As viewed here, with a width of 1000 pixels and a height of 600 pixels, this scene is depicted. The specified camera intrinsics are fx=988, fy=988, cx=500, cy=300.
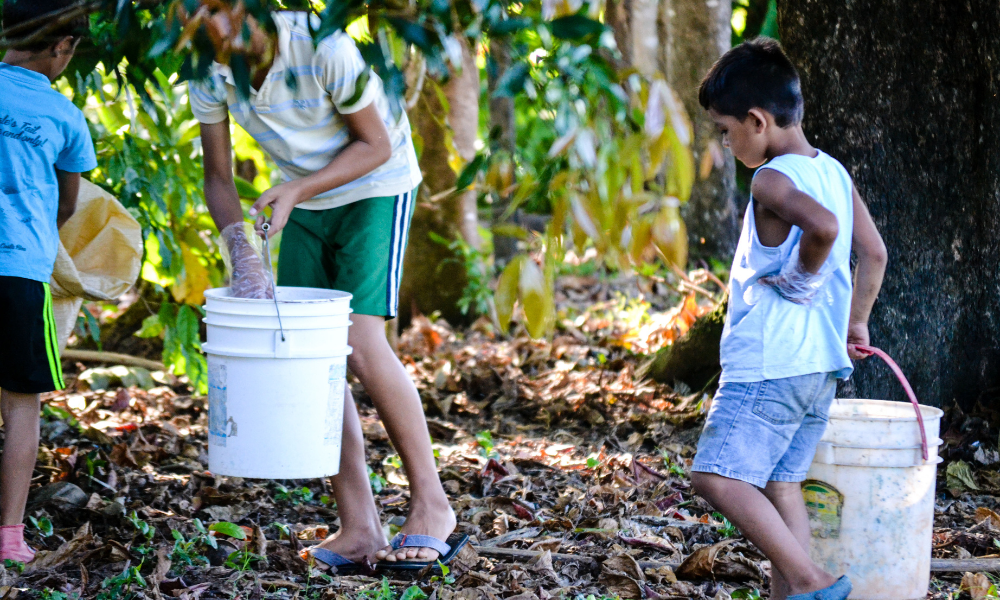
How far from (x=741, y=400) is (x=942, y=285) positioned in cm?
170

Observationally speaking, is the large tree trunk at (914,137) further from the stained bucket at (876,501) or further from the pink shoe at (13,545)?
the pink shoe at (13,545)

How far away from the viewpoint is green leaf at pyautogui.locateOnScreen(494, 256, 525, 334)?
47.8 inches

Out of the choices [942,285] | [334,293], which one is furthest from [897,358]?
[334,293]

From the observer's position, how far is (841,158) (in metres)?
3.52

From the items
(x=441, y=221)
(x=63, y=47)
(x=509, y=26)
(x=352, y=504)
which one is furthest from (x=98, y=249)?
(x=441, y=221)

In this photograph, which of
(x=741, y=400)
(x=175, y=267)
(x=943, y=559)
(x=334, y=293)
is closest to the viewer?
(x=741, y=400)

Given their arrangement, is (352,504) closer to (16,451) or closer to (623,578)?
(623,578)

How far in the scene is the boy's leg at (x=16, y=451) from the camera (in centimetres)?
259

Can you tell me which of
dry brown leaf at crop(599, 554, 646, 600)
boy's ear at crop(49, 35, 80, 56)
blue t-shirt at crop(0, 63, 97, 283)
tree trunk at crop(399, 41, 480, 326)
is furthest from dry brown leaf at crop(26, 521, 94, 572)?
tree trunk at crop(399, 41, 480, 326)

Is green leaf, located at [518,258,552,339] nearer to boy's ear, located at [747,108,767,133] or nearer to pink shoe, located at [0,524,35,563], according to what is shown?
boy's ear, located at [747,108,767,133]

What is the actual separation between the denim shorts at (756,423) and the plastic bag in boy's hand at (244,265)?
111 cm

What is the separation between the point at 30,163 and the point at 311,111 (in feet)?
2.72

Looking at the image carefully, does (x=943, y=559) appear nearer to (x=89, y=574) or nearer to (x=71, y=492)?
(x=89, y=574)

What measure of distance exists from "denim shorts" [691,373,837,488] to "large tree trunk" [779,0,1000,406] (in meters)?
1.34
